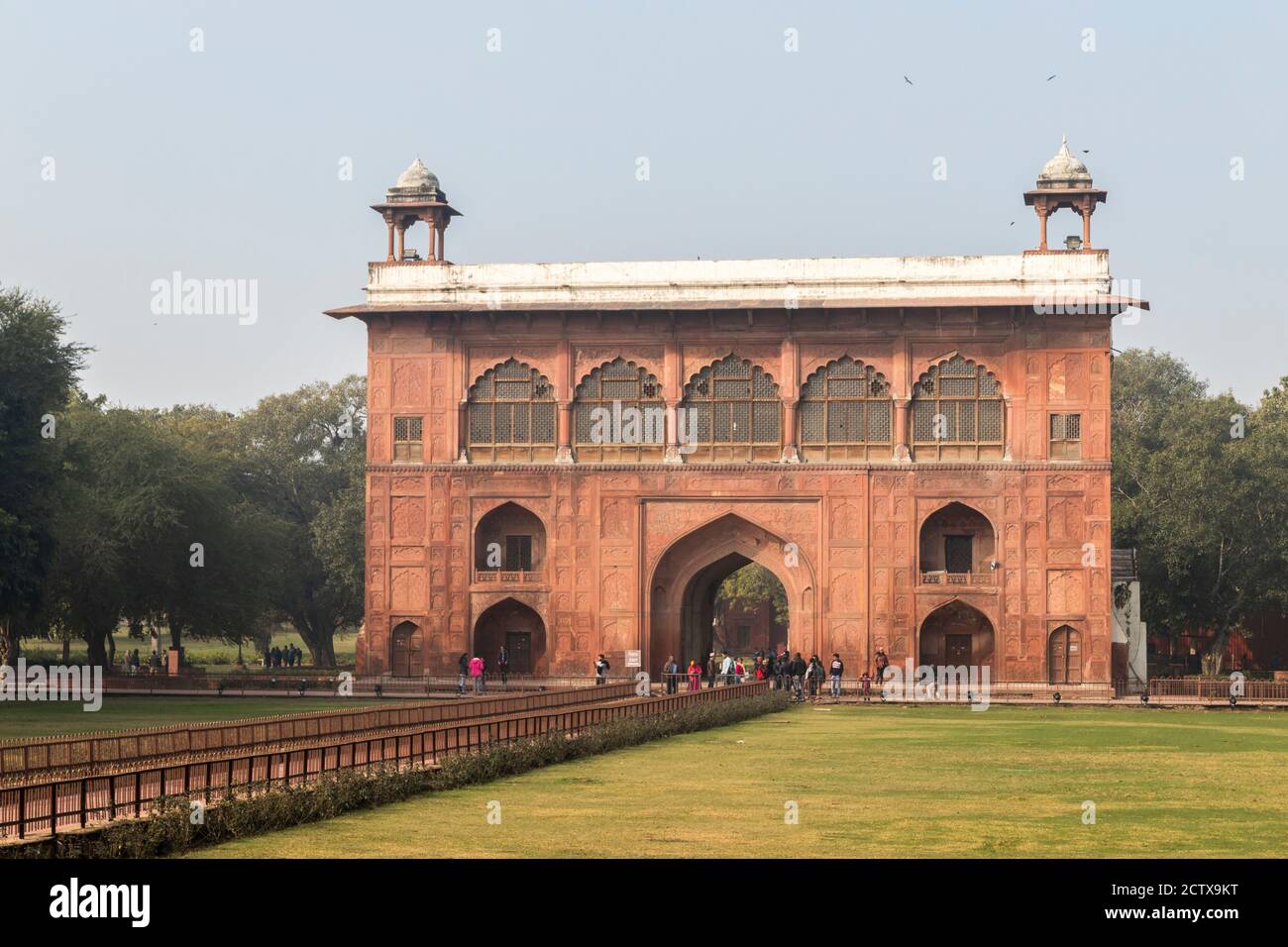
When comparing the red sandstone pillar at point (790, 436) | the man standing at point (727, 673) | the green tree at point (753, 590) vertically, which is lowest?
the man standing at point (727, 673)

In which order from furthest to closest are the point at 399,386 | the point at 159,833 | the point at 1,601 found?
the point at 399,386 → the point at 1,601 → the point at 159,833

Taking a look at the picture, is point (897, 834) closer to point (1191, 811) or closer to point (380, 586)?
point (1191, 811)

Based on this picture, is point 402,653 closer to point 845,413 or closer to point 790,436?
point 790,436

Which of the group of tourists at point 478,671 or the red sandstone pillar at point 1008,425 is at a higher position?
the red sandstone pillar at point 1008,425

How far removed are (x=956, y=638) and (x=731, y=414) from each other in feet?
24.6

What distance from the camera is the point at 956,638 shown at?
147ft

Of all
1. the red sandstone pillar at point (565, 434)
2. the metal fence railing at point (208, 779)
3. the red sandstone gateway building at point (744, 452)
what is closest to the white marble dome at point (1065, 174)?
the red sandstone gateway building at point (744, 452)

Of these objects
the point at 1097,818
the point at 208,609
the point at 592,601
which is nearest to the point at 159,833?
the point at 1097,818

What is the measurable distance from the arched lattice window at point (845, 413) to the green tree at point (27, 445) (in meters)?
16.8

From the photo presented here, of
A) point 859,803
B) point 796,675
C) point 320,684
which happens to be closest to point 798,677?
point 796,675

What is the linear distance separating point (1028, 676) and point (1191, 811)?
25779 millimetres

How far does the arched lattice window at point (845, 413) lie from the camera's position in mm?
44781

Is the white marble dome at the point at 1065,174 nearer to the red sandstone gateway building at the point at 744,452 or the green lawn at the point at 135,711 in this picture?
the red sandstone gateway building at the point at 744,452
